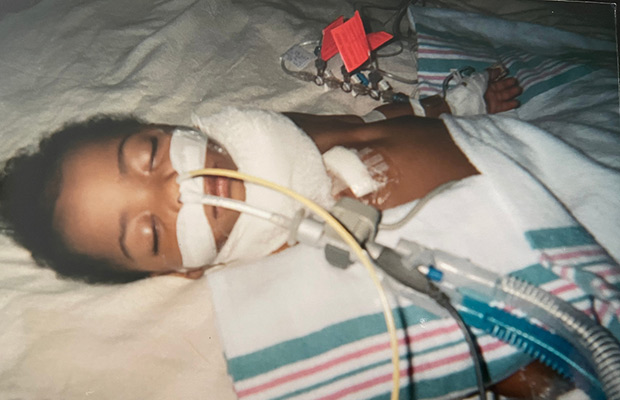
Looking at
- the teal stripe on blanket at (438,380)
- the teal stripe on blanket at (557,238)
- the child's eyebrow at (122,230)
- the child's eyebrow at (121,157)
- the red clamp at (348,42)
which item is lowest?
the teal stripe on blanket at (438,380)

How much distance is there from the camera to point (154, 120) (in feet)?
3.07

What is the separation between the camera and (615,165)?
77 centimetres

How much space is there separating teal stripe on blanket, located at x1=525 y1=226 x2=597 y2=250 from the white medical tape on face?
626 mm

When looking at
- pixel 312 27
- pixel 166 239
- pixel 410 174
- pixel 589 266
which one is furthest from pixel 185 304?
pixel 312 27

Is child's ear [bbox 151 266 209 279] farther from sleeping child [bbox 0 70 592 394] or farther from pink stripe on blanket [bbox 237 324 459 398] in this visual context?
pink stripe on blanket [bbox 237 324 459 398]

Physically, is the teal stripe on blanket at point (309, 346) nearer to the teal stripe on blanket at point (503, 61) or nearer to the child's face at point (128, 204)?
the child's face at point (128, 204)

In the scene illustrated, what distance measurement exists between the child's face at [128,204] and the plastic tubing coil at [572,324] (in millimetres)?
509

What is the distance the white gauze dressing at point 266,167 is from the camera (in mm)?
696

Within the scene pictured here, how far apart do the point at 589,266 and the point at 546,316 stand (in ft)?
0.70

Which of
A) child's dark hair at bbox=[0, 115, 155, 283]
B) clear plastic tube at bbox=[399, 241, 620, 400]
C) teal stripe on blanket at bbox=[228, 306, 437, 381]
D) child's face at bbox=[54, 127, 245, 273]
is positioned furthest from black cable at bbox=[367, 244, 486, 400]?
child's dark hair at bbox=[0, 115, 155, 283]

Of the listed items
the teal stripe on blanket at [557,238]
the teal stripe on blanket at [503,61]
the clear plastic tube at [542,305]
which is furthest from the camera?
the teal stripe on blanket at [503,61]

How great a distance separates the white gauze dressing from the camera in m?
0.70

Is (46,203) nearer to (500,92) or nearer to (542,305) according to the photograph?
(542,305)

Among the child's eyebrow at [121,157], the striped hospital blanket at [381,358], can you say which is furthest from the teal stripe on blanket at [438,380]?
the child's eyebrow at [121,157]
